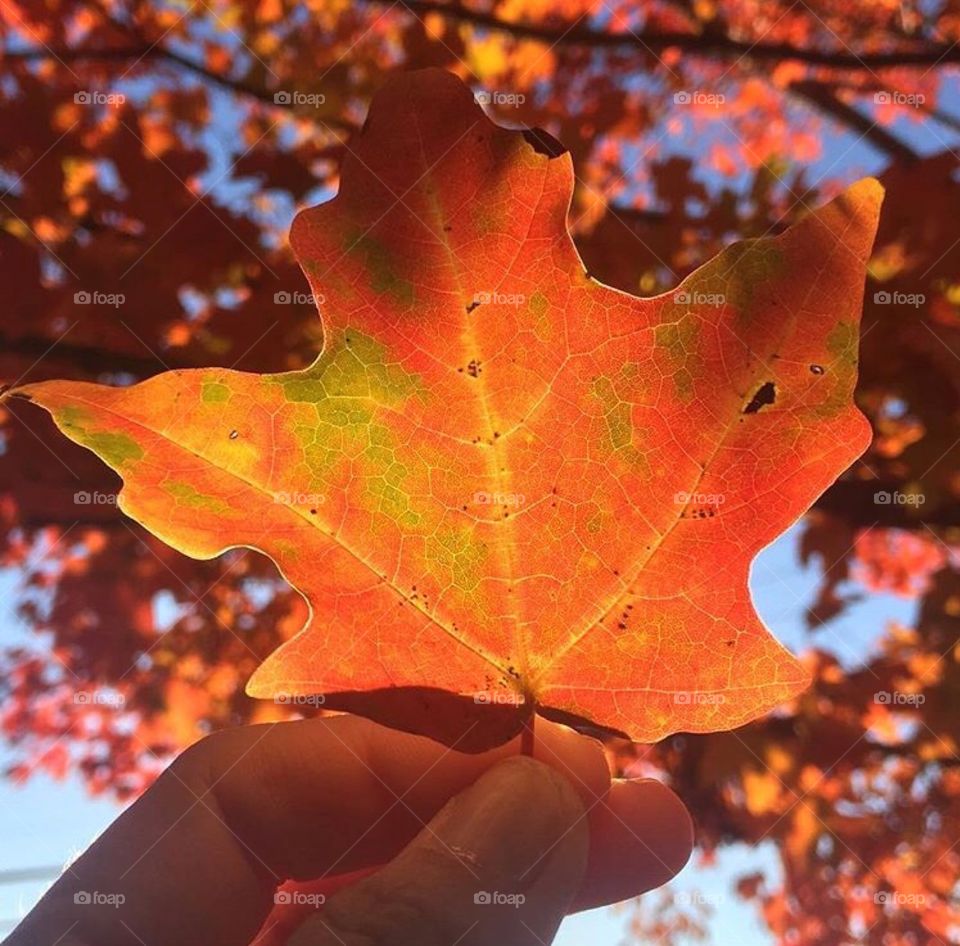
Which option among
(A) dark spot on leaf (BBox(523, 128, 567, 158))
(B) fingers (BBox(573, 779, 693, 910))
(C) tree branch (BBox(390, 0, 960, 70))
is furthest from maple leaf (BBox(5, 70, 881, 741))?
(C) tree branch (BBox(390, 0, 960, 70))

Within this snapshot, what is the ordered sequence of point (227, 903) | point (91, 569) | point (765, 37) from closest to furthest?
point (227, 903), point (765, 37), point (91, 569)

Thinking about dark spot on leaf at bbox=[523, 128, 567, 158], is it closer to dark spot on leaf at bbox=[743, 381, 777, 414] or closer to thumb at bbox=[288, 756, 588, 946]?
dark spot on leaf at bbox=[743, 381, 777, 414]

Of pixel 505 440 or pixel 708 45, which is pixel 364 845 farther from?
pixel 708 45

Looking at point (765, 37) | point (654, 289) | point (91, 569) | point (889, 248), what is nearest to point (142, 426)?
point (654, 289)

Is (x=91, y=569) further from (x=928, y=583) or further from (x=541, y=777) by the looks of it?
(x=928, y=583)

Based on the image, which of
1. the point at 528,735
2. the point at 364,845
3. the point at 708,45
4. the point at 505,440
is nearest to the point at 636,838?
the point at 528,735

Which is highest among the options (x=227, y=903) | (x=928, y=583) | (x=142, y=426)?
(x=142, y=426)
